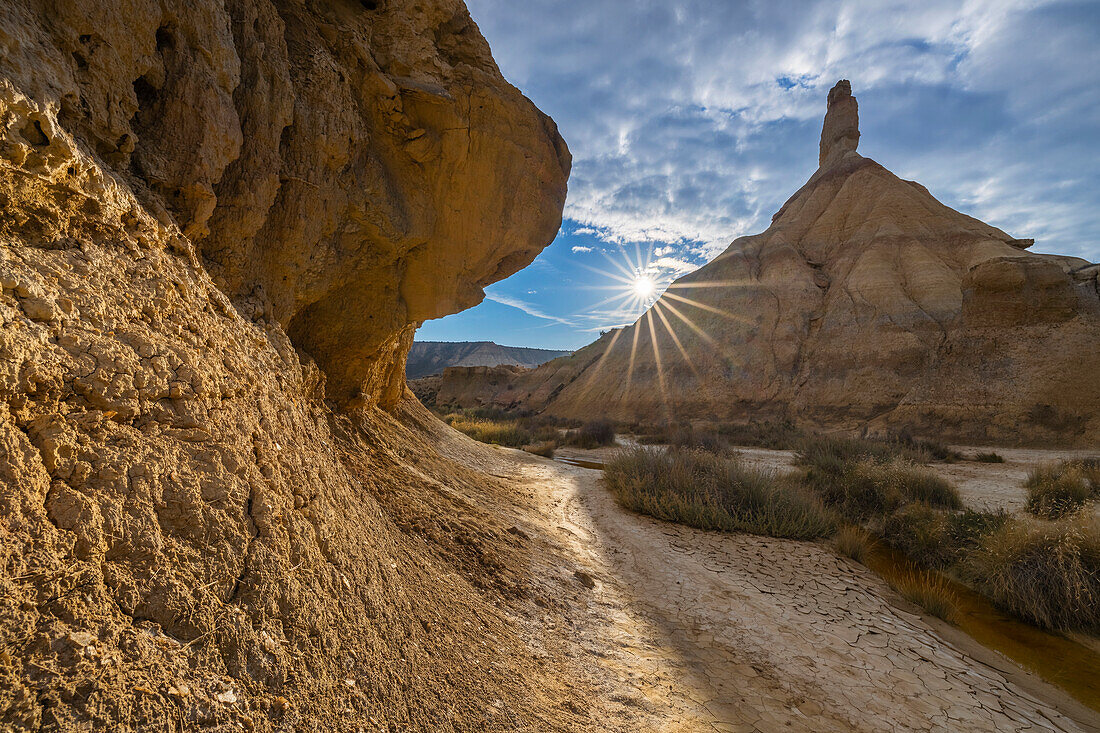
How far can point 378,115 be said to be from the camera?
13.5 feet

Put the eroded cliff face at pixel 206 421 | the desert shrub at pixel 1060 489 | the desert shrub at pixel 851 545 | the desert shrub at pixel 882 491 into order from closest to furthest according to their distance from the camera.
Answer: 1. the eroded cliff face at pixel 206 421
2. the desert shrub at pixel 851 545
3. the desert shrub at pixel 1060 489
4. the desert shrub at pixel 882 491

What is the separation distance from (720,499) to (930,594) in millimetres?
2448

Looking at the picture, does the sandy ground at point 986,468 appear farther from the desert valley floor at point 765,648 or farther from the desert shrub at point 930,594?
the desert valley floor at point 765,648

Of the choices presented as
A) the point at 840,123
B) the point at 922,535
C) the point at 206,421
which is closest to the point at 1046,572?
the point at 922,535

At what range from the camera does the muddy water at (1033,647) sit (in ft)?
10.8

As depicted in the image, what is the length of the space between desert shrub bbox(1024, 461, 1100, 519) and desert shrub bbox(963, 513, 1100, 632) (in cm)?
180

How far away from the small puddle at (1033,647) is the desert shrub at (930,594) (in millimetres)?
68

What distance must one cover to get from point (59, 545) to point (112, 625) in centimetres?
24

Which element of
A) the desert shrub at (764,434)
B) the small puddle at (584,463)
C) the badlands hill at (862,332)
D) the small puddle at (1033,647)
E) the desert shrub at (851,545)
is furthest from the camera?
the desert shrub at (764,434)

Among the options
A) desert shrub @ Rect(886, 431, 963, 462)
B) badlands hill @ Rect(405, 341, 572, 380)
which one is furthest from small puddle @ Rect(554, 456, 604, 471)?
badlands hill @ Rect(405, 341, 572, 380)

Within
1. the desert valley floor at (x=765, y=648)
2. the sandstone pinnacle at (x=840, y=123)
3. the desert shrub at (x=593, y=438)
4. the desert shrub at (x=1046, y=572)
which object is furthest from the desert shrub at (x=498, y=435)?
the sandstone pinnacle at (x=840, y=123)

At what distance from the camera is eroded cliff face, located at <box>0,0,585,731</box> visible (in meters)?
1.12

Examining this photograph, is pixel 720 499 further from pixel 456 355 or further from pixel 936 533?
pixel 456 355

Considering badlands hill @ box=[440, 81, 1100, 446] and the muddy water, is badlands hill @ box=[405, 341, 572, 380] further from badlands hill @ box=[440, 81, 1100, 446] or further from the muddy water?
the muddy water
